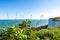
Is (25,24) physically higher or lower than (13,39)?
higher

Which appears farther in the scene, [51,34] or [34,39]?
[51,34]

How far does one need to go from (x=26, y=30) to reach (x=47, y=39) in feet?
3.29

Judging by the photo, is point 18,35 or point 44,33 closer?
point 18,35

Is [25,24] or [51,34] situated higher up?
[25,24]

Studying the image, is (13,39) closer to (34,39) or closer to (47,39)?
(34,39)

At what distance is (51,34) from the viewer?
7.16 metres

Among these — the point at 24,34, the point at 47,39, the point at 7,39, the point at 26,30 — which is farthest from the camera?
the point at 47,39

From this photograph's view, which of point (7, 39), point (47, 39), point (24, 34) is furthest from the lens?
point (47, 39)

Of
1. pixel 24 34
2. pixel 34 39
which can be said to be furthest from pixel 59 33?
pixel 24 34

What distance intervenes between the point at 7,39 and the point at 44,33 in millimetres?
2653

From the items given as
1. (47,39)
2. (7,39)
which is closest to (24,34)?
(7,39)

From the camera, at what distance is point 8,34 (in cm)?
496

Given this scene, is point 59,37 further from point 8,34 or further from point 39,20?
point 8,34

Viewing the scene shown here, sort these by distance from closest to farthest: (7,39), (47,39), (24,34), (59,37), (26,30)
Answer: (7,39)
(24,34)
(26,30)
(47,39)
(59,37)
